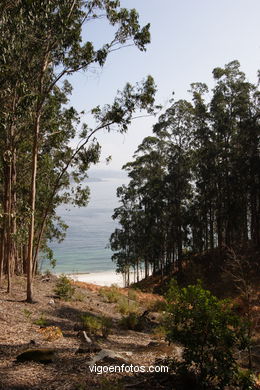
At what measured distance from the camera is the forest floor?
18.0 feet

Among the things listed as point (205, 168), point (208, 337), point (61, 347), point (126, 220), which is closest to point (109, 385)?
point (208, 337)

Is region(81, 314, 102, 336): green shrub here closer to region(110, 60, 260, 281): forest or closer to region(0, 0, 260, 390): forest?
region(0, 0, 260, 390): forest

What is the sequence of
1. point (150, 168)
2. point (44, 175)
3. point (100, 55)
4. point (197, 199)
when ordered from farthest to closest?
point (150, 168)
point (197, 199)
point (44, 175)
point (100, 55)

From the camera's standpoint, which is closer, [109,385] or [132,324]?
[109,385]

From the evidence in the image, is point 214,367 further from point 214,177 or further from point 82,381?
point 214,177

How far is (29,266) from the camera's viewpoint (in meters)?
12.4

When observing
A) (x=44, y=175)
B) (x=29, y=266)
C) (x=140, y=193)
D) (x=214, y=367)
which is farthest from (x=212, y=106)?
(x=214, y=367)

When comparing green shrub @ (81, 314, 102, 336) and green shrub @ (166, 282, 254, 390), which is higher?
green shrub @ (166, 282, 254, 390)

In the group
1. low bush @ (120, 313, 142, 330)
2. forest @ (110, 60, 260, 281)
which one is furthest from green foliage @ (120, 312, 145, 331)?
forest @ (110, 60, 260, 281)

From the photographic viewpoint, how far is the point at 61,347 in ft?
25.2

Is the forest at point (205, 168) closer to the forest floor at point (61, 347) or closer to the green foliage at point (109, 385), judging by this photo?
the forest floor at point (61, 347)

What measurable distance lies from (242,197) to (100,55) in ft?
59.8

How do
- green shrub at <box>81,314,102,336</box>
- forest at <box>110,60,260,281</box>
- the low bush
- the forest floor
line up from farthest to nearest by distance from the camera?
forest at <box>110,60,260,281</box> → the low bush → green shrub at <box>81,314,102,336</box> → the forest floor

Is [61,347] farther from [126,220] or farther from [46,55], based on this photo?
[126,220]
